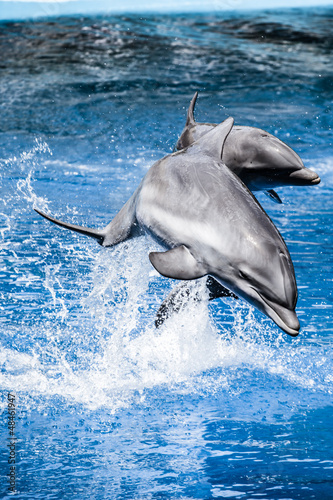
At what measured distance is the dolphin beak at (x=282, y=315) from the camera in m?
3.85

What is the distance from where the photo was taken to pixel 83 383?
18.9 feet

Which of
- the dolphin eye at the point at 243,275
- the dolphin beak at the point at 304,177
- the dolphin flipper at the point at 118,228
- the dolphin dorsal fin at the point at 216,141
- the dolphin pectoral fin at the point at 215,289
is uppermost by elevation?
the dolphin dorsal fin at the point at 216,141

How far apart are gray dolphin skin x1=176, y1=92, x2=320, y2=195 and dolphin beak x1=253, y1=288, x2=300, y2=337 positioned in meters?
2.02

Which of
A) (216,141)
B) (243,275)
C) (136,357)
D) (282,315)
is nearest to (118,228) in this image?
(216,141)

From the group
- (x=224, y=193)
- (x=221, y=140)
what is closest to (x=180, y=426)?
(x=224, y=193)

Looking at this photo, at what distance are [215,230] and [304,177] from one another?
1762 mm

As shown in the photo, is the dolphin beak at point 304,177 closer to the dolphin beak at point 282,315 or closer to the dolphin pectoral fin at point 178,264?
the dolphin pectoral fin at point 178,264

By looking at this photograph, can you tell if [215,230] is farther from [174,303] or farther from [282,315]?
[174,303]

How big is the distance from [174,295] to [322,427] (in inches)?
68.9

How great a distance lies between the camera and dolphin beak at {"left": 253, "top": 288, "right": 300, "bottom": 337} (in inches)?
152

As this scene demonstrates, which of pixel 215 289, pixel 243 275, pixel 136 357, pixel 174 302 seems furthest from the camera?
pixel 136 357

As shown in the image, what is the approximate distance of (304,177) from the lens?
19.1 ft

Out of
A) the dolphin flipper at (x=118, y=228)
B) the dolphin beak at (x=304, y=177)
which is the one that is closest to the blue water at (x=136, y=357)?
the dolphin flipper at (x=118, y=228)

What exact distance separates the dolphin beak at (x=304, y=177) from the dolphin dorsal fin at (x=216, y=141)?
35.4 inches
